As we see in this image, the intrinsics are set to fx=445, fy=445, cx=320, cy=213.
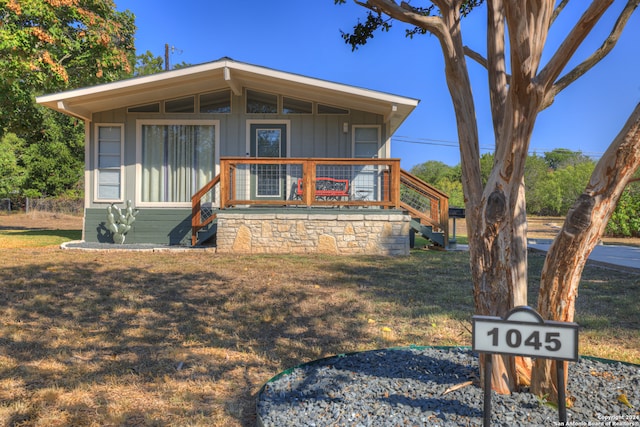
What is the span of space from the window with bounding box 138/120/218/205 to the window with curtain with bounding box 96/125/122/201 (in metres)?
0.56

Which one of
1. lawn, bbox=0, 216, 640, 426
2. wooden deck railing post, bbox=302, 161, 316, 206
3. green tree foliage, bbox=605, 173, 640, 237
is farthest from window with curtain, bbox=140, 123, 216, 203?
green tree foliage, bbox=605, 173, 640, 237

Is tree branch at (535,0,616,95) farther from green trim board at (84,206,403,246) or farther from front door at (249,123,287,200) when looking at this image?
green trim board at (84,206,403,246)

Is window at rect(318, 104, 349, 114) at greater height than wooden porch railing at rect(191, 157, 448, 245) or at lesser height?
greater

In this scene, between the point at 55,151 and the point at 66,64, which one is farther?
the point at 55,151

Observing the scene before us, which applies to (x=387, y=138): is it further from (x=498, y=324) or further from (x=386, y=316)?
(x=498, y=324)

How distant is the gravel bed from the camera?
6.57 ft

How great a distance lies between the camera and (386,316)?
13.7ft

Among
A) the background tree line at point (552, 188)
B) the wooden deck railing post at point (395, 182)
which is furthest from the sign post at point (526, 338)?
the background tree line at point (552, 188)

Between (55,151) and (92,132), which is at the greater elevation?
(55,151)

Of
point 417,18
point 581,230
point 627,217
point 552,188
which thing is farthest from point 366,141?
point 552,188

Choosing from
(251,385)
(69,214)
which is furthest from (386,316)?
(69,214)

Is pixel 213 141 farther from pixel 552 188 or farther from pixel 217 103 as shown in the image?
pixel 552 188

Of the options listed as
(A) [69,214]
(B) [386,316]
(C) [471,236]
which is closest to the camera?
(C) [471,236]

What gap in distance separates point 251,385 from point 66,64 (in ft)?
41.9
